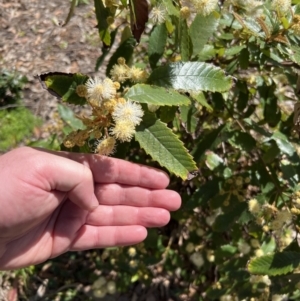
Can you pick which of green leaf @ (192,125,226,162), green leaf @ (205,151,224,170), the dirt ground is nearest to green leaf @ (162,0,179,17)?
green leaf @ (192,125,226,162)

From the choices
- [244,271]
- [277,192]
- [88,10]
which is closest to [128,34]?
[277,192]

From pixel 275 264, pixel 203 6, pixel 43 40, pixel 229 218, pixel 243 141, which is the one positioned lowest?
pixel 43 40

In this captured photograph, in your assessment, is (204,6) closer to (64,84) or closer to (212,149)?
(64,84)

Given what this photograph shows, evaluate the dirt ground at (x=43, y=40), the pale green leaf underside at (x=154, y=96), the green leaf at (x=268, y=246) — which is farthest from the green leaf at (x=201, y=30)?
the dirt ground at (x=43, y=40)

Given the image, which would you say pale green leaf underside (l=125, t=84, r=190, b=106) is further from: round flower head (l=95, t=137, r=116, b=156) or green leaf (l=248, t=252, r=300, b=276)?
green leaf (l=248, t=252, r=300, b=276)

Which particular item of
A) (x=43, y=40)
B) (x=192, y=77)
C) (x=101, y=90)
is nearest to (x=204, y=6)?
(x=192, y=77)

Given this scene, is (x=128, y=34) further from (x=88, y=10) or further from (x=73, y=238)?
(x=88, y=10)
